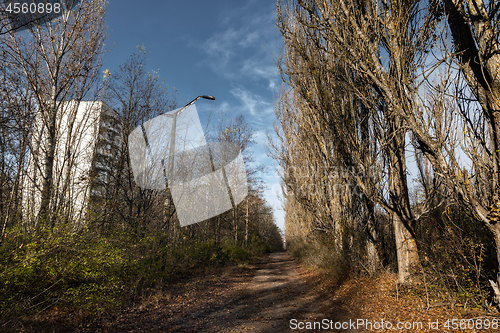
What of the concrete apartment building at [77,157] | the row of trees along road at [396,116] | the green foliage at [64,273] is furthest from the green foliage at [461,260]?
the concrete apartment building at [77,157]

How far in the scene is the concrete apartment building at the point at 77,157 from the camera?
20.0 feet

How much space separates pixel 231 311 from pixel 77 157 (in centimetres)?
688

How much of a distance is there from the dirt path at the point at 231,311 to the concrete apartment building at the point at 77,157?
2.38m

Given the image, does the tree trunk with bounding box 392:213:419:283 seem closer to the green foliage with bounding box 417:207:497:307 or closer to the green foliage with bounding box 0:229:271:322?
the green foliage with bounding box 417:207:497:307

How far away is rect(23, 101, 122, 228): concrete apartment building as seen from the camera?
6098 millimetres

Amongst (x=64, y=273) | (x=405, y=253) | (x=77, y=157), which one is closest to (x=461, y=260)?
(x=405, y=253)

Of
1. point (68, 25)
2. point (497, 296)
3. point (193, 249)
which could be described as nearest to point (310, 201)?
point (193, 249)

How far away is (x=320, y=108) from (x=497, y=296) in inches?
226

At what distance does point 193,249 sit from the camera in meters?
11.4

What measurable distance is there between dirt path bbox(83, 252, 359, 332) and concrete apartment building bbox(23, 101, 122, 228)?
7.81ft

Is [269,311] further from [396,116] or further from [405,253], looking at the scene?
[396,116]

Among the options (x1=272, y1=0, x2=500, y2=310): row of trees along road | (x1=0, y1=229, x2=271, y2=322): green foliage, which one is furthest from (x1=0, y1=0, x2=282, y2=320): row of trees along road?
(x1=272, y1=0, x2=500, y2=310): row of trees along road

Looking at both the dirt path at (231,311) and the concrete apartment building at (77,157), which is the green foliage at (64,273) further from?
the concrete apartment building at (77,157)

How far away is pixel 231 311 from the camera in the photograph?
219 inches
